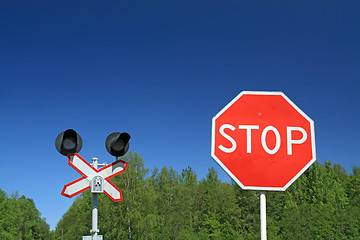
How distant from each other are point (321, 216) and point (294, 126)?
44.0 m

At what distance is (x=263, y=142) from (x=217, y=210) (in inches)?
1986

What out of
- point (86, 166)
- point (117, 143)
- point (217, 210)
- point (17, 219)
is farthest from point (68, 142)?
point (17, 219)

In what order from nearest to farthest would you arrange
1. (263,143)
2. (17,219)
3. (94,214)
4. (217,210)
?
(263,143)
(94,214)
(217,210)
(17,219)

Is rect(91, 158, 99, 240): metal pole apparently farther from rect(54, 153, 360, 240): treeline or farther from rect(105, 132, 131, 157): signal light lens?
rect(54, 153, 360, 240): treeline

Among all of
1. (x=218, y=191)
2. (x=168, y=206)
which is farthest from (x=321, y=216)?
(x=168, y=206)

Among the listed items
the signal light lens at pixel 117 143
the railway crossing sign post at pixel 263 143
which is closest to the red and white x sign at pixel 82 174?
the signal light lens at pixel 117 143

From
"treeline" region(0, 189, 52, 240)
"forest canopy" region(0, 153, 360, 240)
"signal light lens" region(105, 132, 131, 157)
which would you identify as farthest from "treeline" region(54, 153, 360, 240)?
"signal light lens" region(105, 132, 131, 157)

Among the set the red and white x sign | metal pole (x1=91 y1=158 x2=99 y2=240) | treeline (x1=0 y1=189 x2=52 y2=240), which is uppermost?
the red and white x sign

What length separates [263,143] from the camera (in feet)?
11.5

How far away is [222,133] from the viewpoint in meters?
3.49

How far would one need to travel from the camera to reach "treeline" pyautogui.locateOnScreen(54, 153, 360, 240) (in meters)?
42.2

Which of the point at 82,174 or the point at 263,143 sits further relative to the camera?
the point at 82,174

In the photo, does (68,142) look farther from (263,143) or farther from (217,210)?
(217,210)

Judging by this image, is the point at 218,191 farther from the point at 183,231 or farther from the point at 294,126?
the point at 294,126
